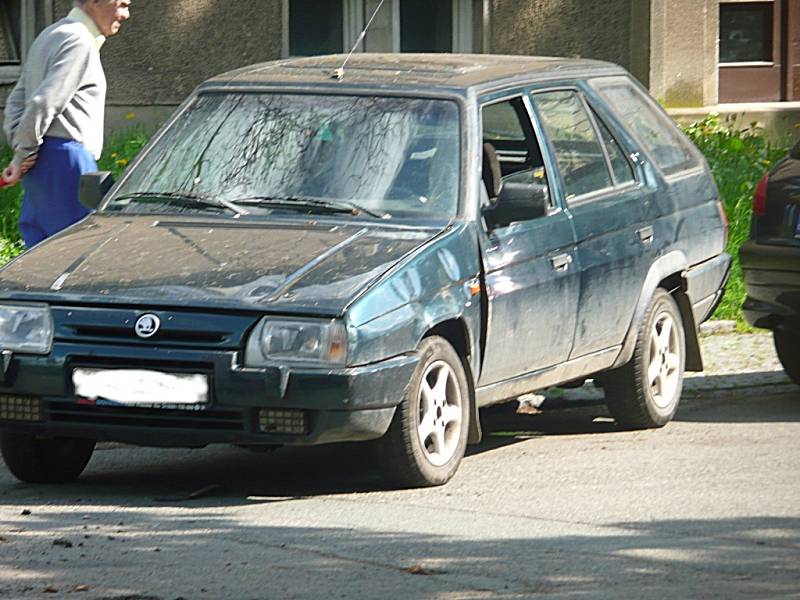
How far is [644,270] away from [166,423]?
281cm

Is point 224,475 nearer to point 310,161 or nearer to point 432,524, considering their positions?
point 310,161

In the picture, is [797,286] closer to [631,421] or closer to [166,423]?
[631,421]

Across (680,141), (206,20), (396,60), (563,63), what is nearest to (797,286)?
(680,141)

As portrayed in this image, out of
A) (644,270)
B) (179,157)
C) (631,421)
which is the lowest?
(631,421)

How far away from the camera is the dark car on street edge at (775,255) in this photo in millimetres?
9984

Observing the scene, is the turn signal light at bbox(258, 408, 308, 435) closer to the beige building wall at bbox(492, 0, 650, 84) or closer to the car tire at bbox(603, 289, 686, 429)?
the car tire at bbox(603, 289, 686, 429)

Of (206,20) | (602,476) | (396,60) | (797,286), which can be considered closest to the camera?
(602,476)

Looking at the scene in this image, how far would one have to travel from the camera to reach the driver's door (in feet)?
27.0

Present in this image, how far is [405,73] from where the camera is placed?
8.77 meters

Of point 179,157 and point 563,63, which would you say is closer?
point 179,157

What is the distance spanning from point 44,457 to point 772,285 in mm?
3885

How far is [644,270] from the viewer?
30.7 feet

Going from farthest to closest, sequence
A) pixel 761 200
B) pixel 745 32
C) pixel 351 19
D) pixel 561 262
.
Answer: pixel 745 32 → pixel 351 19 → pixel 761 200 → pixel 561 262

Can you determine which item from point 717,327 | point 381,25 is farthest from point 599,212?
point 381,25
